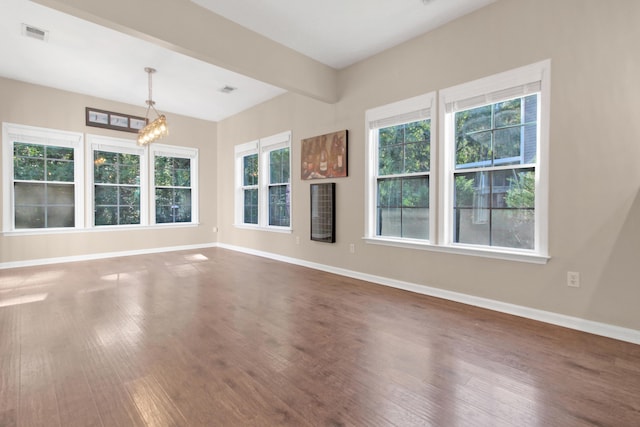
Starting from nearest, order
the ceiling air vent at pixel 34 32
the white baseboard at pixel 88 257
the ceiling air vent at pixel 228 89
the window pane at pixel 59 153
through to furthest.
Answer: the ceiling air vent at pixel 34 32 → the white baseboard at pixel 88 257 → the ceiling air vent at pixel 228 89 → the window pane at pixel 59 153

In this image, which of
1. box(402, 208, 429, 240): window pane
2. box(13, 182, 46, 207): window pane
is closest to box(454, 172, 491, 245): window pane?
box(402, 208, 429, 240): window pane

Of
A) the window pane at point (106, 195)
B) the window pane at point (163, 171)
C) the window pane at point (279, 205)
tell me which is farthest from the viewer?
the window pane at point (163, 171)

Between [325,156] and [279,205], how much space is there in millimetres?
1631

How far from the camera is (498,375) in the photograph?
1947 millimetres

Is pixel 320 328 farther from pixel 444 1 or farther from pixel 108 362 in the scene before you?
pixel 444 1

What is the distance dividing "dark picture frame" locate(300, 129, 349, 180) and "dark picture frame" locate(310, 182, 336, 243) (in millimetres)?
216

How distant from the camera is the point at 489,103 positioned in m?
3.17

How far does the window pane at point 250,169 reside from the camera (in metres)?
6.59

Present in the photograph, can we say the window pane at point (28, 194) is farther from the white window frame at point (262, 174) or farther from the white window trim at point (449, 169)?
the white window trim at point (449, 169)

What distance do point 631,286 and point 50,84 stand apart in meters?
8.25

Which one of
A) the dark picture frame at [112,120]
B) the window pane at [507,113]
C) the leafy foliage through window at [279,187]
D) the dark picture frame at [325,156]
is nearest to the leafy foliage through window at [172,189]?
the dark picture frame at [112,120]

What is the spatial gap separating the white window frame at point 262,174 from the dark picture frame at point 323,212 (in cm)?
67

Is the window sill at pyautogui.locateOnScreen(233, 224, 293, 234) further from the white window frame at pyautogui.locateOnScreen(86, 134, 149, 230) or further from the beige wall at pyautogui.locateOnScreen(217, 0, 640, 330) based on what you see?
the beige wall at pyautogui.locateOnScreen(217, 0, 640, 330)

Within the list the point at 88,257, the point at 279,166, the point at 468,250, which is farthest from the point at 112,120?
the point at 468,250
